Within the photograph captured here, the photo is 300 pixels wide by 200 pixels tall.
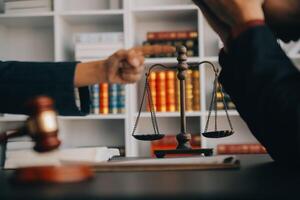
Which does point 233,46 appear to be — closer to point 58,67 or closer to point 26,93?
point 58,67

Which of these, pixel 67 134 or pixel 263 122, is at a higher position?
pixel 263 122

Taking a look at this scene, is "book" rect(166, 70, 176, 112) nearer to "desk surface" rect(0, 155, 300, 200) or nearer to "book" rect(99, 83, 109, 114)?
"book" rect(99, 83, 109, 114)

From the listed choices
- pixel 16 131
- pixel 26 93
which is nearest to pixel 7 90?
pixel 26 93

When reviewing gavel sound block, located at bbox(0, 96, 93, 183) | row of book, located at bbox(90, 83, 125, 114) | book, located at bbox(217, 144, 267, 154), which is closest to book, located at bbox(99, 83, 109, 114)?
row of book, located at bbox(90, 83, 125, 114)

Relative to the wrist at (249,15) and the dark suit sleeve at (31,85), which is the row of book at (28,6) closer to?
the dark suit sleeve at (31,85)

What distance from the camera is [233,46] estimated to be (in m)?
0.80

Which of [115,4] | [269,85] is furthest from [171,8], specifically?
[269,85]

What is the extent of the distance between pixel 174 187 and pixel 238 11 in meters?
0.36

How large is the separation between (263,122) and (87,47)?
2.50 meters

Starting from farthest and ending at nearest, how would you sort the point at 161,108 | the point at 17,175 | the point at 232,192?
the point at 161,108 → the point at 17,175 → the point at 232,192

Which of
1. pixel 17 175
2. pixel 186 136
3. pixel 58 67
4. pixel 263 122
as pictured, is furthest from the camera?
pixel 186 136

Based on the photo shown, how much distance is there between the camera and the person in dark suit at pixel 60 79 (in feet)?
3.77

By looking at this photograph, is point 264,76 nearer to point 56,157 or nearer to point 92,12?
point 56,157

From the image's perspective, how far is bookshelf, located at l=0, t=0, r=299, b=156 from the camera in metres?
3.14
